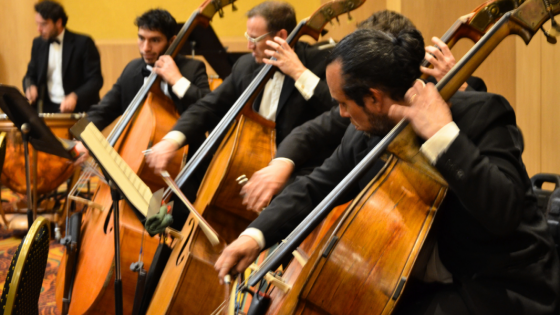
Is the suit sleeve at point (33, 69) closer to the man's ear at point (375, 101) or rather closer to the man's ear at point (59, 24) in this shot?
the man's ear at point (59, 24)

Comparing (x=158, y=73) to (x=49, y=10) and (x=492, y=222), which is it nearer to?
(x=492, y=222)

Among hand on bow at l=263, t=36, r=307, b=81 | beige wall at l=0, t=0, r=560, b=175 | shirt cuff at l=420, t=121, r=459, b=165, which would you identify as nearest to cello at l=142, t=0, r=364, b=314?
hand on bow at l=263, t=36, r=307, b=81

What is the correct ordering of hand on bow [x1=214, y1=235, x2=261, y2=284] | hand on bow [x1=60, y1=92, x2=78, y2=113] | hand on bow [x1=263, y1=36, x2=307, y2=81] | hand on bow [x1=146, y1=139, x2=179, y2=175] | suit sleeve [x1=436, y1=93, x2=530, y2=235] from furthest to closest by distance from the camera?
hand on bow [x1=60, y1=92, x2=78, y2=113], hand on bow [x1=146, y1=139, x2=179, y2=175], hand on bow [x1=263, y1=36, x2=307, y2=81], hand on bow [x1=214, y1=235, x2=261, y2=284], suit sleeve [x1=436, y1=93, x2=530, y2=235]

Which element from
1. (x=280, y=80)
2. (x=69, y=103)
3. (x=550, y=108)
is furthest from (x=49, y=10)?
(x=550, y=108)

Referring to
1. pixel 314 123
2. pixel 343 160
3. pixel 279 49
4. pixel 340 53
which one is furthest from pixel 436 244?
pixel 279 49

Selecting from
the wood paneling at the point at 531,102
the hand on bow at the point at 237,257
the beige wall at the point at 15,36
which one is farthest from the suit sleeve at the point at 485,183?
the beige wall at the point at 15,36

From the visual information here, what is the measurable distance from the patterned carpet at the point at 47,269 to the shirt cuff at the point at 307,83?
1760 mm

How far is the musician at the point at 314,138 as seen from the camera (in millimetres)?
1798

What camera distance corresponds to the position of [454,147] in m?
1.13

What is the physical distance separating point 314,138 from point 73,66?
3.39 meters

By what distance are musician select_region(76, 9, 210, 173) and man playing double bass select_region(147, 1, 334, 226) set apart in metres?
0.31

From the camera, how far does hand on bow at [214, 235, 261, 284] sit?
1.47 meters

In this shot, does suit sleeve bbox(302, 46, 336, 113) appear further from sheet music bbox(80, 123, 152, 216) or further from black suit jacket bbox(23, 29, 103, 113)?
black suit jacket bbox(23, 29, 103, 113)

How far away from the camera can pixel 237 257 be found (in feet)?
4.98
